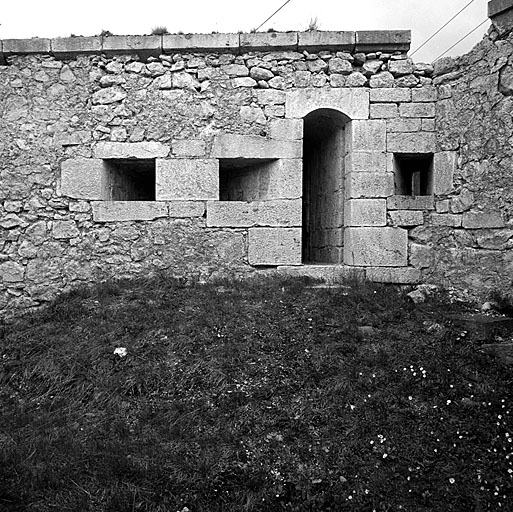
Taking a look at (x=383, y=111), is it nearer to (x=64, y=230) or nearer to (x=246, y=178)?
(x=246, y=178)

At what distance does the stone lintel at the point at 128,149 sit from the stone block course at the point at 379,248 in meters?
2.77

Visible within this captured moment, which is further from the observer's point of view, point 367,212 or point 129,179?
point 129,179

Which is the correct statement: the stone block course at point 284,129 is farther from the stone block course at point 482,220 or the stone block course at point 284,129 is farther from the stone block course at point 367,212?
the stone block course at point 482,220

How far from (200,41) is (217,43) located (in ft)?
0.73

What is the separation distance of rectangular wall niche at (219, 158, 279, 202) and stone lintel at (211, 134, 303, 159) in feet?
0.32

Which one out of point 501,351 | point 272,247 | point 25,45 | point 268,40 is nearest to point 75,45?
point 25,45

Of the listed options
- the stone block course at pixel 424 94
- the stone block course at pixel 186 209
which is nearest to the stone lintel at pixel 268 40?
the stone block course at pixel 424 94

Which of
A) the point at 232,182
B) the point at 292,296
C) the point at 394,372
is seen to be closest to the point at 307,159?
the point at 232,182

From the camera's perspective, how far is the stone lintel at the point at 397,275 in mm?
7008

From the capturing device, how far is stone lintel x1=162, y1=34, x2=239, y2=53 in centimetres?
700

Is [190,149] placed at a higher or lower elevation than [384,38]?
lower

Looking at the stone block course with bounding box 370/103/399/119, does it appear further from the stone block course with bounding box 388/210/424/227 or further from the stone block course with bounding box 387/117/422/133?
the stone block course with bounding box 388/210/424/227

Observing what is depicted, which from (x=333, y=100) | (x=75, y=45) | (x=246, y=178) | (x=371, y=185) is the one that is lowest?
(x=371, y=185)

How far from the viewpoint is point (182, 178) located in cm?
705
